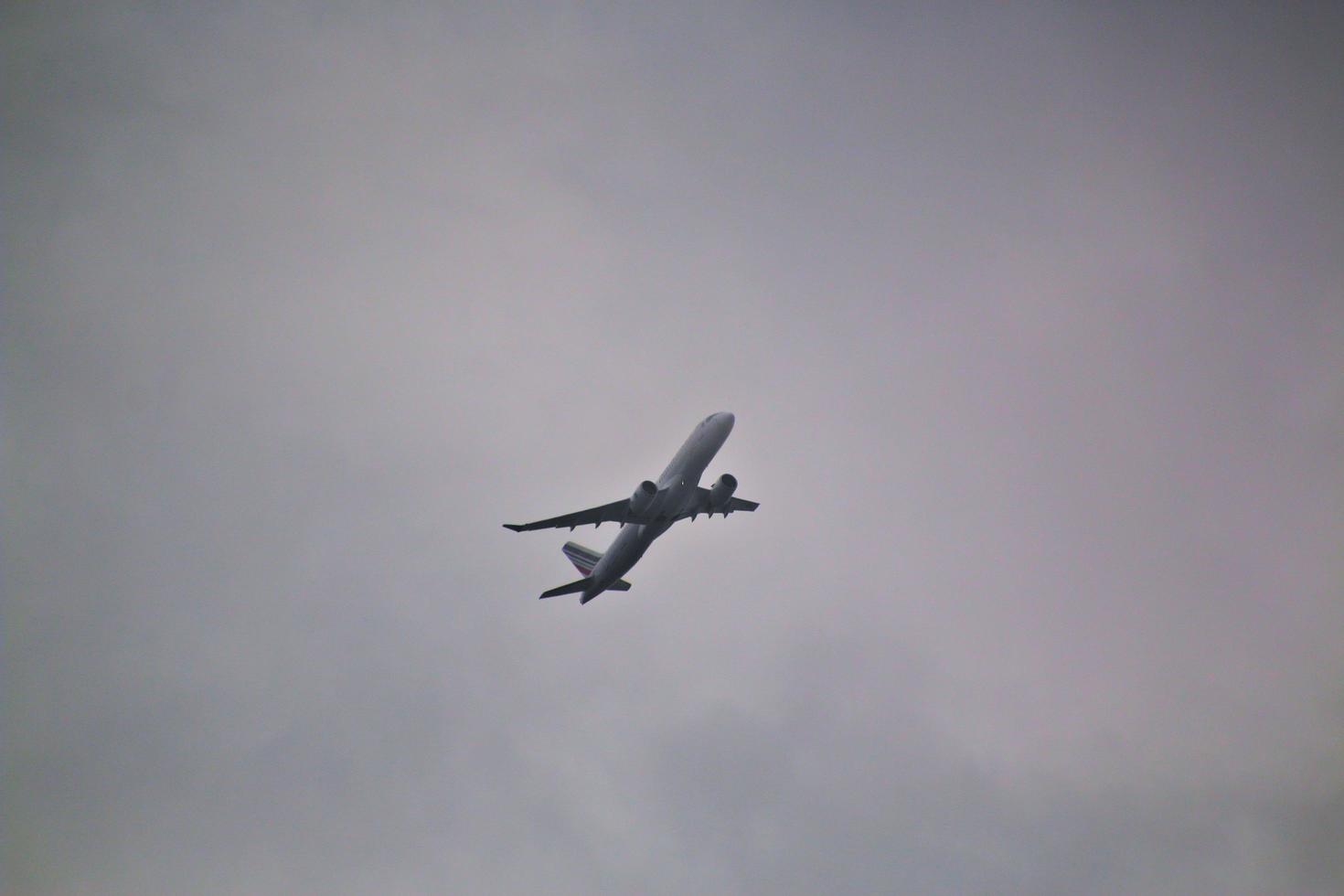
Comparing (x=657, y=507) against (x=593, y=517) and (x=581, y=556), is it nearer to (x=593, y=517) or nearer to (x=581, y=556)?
(x=593, y=517)

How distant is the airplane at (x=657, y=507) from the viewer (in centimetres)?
5578

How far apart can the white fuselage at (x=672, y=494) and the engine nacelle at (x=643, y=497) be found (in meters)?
0.47

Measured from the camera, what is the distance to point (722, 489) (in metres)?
61.0

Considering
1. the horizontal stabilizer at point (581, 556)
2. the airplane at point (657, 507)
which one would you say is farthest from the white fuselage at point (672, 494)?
the horizontal stabilizer at point (581, 556)

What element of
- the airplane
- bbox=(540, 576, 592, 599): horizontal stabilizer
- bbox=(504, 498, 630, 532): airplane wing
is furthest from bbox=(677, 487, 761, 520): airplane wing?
bbox=(540, 576, 592, 599): horizontal stabilizer

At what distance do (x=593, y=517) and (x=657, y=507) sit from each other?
5.19 metres

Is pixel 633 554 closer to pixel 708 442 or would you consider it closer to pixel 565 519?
pixel 565 519

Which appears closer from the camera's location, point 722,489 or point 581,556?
point 722,489

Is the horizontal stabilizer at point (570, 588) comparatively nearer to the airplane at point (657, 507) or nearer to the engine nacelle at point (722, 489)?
the airplane at point (657, 507)

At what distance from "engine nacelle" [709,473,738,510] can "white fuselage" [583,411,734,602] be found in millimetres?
1809

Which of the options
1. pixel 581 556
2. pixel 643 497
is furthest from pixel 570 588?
pixel 643 497

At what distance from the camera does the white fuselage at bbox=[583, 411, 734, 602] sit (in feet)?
182

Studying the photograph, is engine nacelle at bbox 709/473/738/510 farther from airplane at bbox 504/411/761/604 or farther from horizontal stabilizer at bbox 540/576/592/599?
horizontal stabilizer at bbox 540/576/592/599

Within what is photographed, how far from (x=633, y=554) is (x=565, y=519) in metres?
5.76
